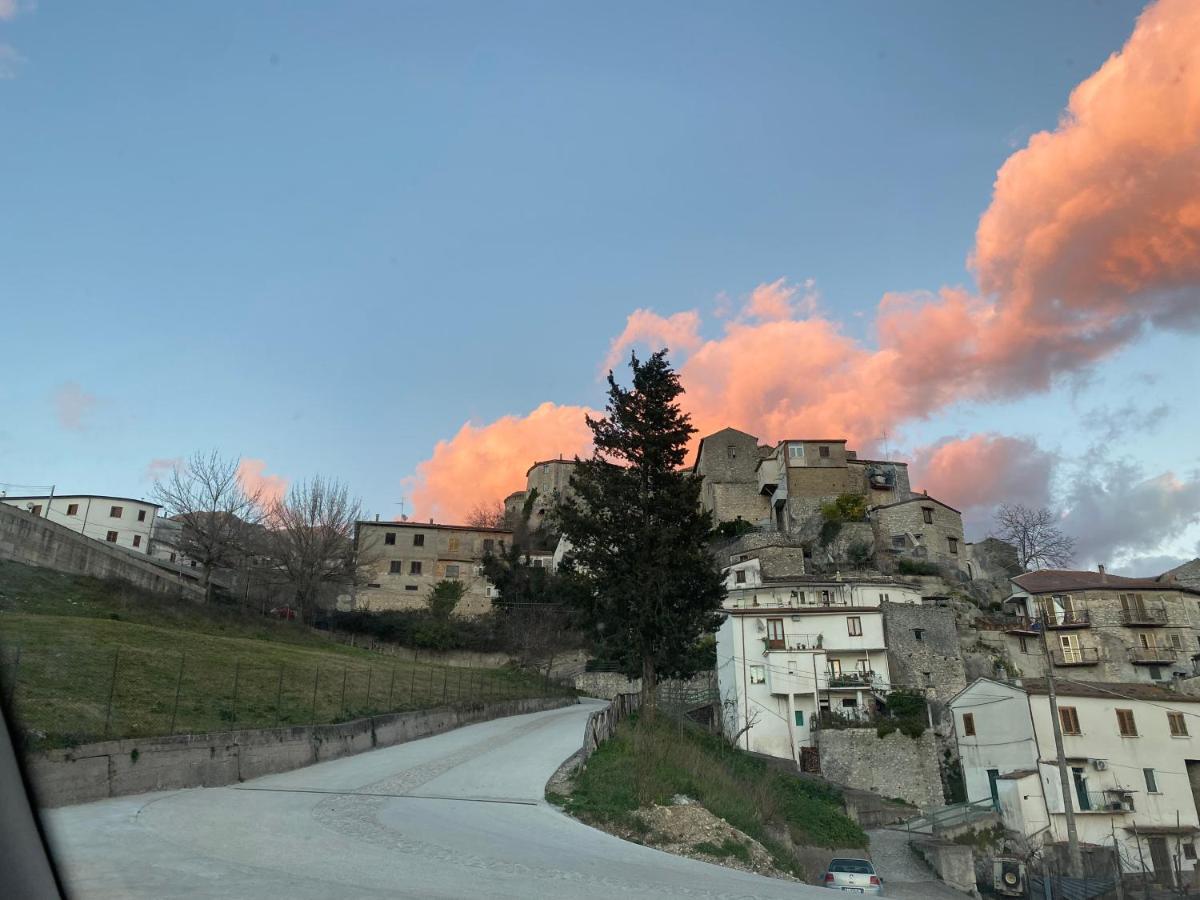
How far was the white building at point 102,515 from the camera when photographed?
63719 millimetres

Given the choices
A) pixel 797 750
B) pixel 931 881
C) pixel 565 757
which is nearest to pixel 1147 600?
pixel 797 750

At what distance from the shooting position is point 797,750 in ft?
138

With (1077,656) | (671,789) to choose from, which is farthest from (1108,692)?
(671,789)

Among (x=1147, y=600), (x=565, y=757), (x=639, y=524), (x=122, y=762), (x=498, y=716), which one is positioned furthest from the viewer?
(x=1147, y=600)

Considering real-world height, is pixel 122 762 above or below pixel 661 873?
above

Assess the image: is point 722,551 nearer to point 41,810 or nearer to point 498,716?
point 498,716

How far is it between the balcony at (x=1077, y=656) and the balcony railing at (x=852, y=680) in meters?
13.1

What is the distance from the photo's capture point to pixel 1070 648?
4919 centimetres

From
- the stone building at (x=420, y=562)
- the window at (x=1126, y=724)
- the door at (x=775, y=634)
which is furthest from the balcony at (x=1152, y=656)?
the stone building at (x=420, y=562)

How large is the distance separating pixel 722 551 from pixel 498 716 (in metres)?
37.0

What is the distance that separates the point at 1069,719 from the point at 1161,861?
5.89 meters

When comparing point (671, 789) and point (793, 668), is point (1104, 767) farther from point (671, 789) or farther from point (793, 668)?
point (671, 789)

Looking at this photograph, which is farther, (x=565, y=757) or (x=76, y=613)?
(x=76, y=613)

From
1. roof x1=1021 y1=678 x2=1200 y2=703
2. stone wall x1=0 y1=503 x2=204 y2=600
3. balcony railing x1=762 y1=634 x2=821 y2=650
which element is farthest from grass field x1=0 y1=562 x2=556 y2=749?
roof x1=1021 y1=678 x2=1200 y2=703
